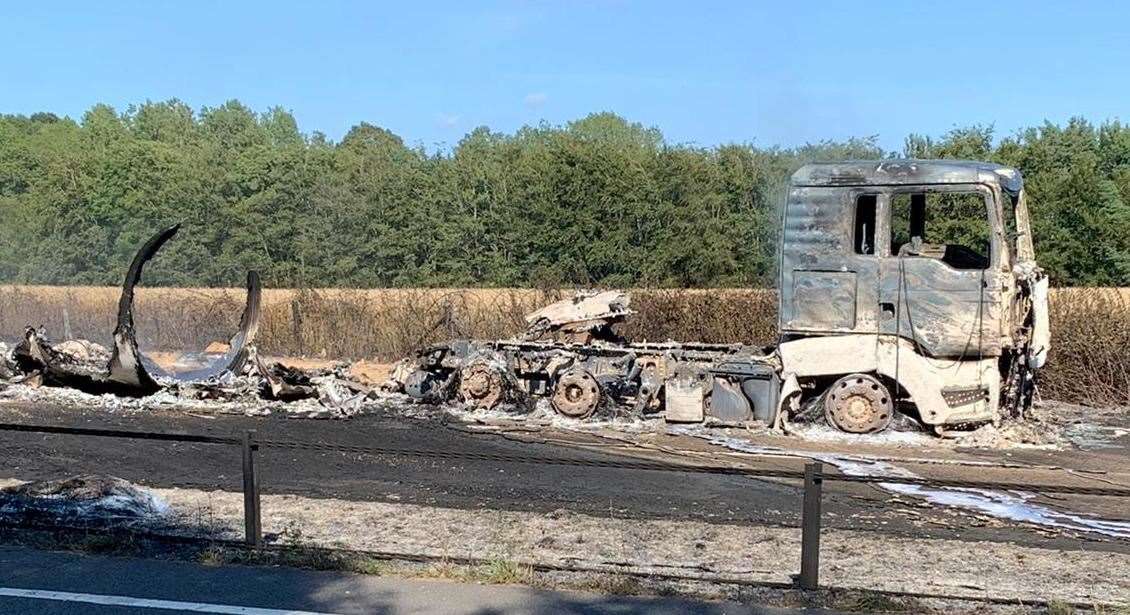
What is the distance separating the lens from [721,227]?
2977cm

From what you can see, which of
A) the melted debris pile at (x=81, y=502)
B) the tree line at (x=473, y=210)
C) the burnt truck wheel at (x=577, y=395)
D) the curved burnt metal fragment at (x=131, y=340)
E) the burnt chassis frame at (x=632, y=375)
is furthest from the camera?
the tree line at (x=473, y=210)

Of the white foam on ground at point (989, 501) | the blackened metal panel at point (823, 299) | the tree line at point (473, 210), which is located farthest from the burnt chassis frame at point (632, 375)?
the tree line at point (473, 210)

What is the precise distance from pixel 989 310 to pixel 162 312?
69.0 ft

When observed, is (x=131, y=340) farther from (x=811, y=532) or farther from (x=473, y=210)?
(x=473, y=210)

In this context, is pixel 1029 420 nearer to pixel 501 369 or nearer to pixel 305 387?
pixel 501 369

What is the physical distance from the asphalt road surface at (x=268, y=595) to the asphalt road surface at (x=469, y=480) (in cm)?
288

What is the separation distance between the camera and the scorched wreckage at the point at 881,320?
12812 millimetres

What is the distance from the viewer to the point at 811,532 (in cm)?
608

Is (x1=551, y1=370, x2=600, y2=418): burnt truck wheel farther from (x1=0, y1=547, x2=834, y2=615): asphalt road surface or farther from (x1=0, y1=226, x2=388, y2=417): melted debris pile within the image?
(x1=0, y1=547, x2=834, y2=615): asphalt road surface

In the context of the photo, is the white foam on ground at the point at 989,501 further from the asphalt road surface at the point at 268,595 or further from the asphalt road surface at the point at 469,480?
the asphalt road surface at the point at 268,595

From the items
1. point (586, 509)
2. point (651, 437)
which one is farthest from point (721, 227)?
point (586, 509)

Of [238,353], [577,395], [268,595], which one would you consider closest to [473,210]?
[238,353]

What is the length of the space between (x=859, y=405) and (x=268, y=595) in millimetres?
9055

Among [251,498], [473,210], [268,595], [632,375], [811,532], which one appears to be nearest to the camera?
[268,595]
